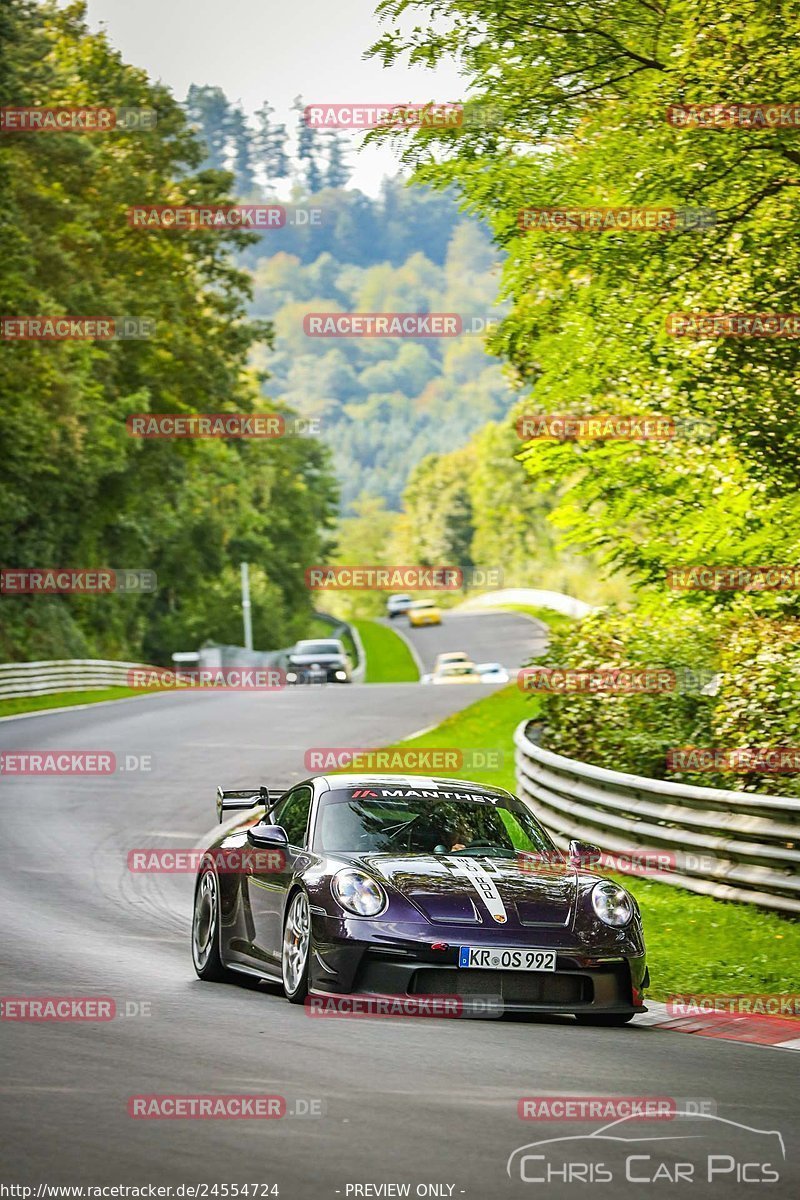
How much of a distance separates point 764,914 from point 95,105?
153 feet

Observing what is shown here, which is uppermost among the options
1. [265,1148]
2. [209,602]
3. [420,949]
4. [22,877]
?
[265,1148]

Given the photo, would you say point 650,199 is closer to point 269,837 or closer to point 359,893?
point 269,837

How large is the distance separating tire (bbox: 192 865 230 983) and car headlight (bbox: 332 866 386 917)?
1.69 meters

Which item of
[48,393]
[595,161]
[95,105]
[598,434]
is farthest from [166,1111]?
[95,105]

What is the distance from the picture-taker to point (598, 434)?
67.3 ft

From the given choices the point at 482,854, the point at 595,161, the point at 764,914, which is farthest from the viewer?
the point at 595,161

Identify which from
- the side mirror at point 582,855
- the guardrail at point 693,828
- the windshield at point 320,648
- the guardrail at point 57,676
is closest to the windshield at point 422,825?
the side mirror at point 582,855

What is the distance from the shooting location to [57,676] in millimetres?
46188

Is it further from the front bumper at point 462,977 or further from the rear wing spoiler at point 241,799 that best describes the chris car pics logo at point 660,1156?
the rear wing spoiler at point 241,799

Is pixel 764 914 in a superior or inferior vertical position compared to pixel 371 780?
inferior

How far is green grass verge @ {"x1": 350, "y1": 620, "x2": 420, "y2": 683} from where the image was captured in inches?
3541

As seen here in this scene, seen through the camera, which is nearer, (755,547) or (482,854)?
(482,854)

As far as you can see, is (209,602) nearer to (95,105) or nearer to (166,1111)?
(95,105)

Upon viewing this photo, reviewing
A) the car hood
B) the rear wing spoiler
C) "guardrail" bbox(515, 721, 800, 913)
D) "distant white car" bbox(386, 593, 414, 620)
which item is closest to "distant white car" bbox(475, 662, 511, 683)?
"distant white car" bbox(386, 593, 414, 620)
